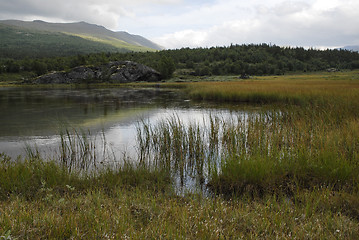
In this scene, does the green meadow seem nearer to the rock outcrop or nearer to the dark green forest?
the rock outcrop

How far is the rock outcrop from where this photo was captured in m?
95.8

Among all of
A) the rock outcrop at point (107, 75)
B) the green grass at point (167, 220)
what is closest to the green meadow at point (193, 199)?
the green grass at point (167, 220)

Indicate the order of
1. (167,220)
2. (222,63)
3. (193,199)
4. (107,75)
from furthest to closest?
1. (222,63)
2. (107,75)
3. (193,199)
4. (167,220)

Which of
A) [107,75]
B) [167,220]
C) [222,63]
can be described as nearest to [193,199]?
[167,220]

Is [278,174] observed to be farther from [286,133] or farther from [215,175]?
[286,133]

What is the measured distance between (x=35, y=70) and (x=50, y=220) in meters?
134

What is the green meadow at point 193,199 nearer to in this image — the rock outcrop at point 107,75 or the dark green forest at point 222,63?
the rock outcrop at point 107,75

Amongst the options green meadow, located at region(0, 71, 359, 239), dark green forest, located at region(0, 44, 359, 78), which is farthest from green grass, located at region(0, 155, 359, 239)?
dark green forest, located at region(0, 44, 359, 78)

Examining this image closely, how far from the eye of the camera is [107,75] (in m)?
97.2

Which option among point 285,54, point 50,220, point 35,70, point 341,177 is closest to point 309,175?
point 341,177

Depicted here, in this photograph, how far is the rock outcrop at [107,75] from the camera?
95.8m

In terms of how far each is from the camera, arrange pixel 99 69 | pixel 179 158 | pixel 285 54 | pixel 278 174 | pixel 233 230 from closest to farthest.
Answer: pixel 233 230 < pixel 278 174 < pixel 179 158 < pixel 99 69 < pixel 285 54

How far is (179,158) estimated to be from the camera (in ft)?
29.4

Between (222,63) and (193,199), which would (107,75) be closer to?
(222,63)
